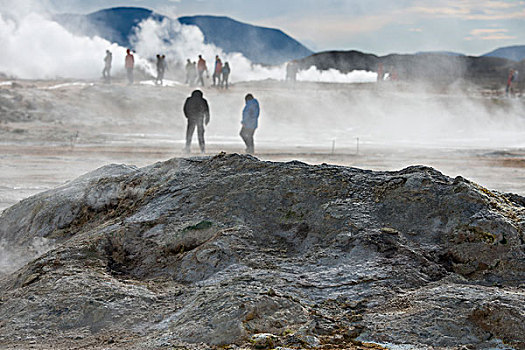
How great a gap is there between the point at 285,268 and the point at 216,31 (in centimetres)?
5467

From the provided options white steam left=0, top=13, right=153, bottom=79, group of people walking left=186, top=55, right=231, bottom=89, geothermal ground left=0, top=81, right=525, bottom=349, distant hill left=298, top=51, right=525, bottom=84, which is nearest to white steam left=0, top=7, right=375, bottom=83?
white steam left=0, top=13, right=153, bottom=79

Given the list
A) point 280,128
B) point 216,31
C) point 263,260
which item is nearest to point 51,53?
point 280,128

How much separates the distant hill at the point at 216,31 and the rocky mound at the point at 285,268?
3979 cm

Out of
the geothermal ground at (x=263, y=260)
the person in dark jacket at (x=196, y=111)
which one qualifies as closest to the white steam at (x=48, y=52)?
the person in dark jacket at (x=196, y=111)

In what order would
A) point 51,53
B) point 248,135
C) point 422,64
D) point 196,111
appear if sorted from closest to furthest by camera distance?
point 248,135, point 196,111, point 51,53, point 422,64

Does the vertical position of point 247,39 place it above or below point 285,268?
above

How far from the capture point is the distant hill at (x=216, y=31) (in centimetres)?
4684

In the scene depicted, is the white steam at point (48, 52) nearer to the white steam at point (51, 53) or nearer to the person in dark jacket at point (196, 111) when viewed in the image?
the white steam at point (51, 53)

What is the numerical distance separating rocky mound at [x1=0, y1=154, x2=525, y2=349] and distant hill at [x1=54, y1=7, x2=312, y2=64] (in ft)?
131

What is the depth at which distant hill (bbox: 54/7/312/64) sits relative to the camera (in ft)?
154

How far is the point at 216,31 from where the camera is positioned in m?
55.9

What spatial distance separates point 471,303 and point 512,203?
1.32 meters

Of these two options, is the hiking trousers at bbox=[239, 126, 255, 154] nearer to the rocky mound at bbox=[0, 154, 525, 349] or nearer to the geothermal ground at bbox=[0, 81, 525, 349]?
the geothermal ground at bbox=[0, 81, 525, 349]

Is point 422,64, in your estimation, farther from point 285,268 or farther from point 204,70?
point 285,268
